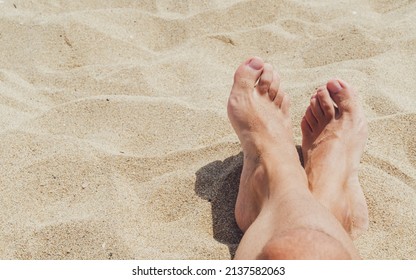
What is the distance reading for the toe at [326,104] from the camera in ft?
7.07

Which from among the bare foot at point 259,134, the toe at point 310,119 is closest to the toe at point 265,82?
the bare foot at point 259,134

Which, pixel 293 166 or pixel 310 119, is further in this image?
pixel 310 119

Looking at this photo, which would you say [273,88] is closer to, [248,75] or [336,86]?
[248,75]

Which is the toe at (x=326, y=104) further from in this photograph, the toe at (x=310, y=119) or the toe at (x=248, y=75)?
the toe at (x=248, y=75)

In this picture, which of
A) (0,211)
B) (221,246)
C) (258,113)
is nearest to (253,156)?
(258,113)

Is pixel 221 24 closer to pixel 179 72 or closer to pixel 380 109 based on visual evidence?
pixel 179 72

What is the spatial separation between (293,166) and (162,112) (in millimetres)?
656

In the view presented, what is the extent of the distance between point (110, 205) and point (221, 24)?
1.43 m

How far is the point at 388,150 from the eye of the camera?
2109 mm

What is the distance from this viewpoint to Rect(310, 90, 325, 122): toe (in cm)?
215

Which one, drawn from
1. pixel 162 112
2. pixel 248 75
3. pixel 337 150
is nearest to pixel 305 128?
pixel 337 150

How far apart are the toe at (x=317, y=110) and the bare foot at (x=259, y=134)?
0.32 ft

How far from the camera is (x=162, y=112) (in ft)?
7.60

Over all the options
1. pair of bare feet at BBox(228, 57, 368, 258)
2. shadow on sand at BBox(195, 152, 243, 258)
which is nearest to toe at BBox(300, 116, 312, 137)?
pair of bare feet at BBox(228, 57, 368, 258)
